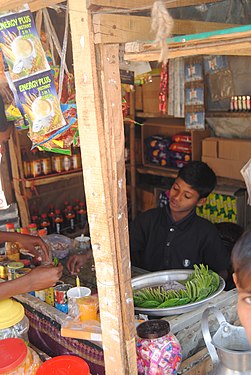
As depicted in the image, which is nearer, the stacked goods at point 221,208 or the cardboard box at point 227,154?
the cardboard box at point 227,154

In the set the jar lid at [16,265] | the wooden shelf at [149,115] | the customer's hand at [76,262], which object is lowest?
the customer's hand at [76,262]

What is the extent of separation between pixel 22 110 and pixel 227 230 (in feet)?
7.26

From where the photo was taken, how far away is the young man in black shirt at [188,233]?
250cm

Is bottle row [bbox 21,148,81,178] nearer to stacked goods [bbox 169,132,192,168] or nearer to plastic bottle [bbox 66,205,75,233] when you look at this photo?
plastic bottle [bbox 66,205,75,233]

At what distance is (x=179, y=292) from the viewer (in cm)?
173

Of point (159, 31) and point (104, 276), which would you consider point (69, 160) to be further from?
point (159, 31)

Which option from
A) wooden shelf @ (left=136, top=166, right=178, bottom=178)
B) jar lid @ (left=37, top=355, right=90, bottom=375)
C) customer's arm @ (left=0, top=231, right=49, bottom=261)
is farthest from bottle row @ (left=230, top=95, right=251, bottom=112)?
jar lid @ (left=37, top=355, right=90, bottom=375)

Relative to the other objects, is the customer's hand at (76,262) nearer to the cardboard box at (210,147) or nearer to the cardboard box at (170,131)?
the cardboard box at (210,147)

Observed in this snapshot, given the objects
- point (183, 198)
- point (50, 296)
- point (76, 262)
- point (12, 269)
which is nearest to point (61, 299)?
point (50, 296)

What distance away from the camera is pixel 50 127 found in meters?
1.64

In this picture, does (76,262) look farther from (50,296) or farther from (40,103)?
(40,103)

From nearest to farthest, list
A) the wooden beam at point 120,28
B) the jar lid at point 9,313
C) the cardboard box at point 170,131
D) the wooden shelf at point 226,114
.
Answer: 1. the wooden beam at point 120,28
2. the jar lid at point 9,313
3. the wooden shelf at point 226,114
4. the cardboard box at point 170,131

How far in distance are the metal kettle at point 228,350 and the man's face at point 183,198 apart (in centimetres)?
132

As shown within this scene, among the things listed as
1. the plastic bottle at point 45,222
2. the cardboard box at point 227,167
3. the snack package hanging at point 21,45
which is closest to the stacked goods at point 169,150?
the cardboard box at point 227,167
